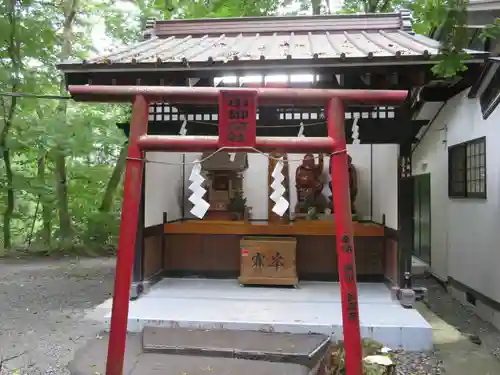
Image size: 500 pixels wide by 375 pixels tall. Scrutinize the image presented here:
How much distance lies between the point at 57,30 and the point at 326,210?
1054cm

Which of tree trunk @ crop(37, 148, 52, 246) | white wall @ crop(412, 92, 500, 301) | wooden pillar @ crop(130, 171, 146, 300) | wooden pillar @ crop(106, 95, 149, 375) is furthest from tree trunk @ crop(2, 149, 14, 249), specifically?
white wall @ crop(412, 92, 500, 301)

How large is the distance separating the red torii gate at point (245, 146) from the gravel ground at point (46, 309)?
6.08ft

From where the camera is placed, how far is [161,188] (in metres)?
7.89

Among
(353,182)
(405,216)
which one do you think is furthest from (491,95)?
(353,182)

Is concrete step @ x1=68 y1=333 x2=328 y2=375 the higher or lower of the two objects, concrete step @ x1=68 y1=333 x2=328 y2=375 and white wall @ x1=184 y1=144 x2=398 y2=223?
the lower

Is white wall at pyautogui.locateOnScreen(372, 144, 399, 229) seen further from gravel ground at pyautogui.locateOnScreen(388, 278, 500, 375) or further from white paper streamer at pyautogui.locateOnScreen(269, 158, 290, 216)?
white paper streamer at pyautogui.locateOnScreen(269, 158, 290, 216)

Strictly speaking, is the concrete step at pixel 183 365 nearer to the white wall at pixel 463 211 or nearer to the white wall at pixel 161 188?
the white wall at pixel 161 188

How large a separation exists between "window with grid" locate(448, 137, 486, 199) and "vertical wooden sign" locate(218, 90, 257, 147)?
17.3 ft

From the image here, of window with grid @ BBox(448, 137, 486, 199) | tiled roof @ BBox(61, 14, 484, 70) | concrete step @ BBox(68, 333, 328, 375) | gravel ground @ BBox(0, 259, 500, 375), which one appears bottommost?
gravel ground @ BBox(0, 259, 500, 375)

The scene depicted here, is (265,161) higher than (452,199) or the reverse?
higher

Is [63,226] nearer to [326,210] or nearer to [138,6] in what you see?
[138,6]

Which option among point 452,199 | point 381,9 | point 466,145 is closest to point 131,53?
point 466,145

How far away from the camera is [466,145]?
27.1 ft

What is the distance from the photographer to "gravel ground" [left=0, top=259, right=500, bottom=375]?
5.02 meters
